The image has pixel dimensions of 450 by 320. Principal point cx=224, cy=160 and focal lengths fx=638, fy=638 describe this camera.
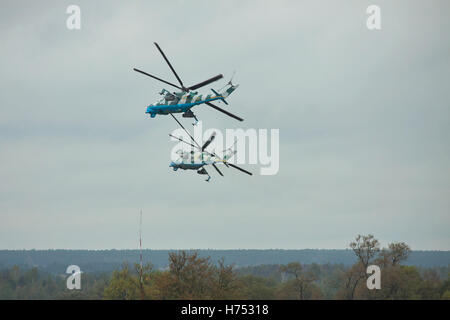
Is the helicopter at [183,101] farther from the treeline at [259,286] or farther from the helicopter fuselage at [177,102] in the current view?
the treeline at [259,286]

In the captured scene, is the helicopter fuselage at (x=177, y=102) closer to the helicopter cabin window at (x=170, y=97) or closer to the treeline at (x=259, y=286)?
the helicopter cabin window at (x=170, y=97)

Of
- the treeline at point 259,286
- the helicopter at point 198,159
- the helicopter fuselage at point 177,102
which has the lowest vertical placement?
the treeline at point 259,286

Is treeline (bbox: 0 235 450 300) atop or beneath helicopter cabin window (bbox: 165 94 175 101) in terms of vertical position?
beneath

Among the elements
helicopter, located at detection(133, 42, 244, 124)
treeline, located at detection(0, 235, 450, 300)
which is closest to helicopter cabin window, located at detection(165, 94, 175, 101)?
helicopter, located at detection(133, 42, 244, 124)

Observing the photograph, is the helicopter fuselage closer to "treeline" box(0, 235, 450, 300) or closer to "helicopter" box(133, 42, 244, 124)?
"helicopter" box(133, 42, 244, 124)

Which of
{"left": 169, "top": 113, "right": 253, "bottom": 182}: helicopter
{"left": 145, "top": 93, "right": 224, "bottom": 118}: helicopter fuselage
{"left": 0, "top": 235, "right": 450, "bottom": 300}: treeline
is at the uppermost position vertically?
{"left": 145, "top": 93, "right": 224, "bottom": 118}: helicopter fuselage

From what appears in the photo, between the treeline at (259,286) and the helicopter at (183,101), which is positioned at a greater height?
the helicopter at (183,101)

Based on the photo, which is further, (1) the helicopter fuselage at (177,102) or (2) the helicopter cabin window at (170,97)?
(2) the helicopter cabin window at (170,97)

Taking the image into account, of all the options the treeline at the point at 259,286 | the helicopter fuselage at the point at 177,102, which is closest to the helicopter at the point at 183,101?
the helicopter fuselage at the point at 177,102
